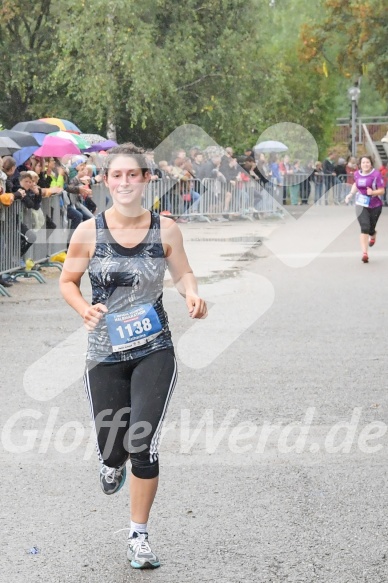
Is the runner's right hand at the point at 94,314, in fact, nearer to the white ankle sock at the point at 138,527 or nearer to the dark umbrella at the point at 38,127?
the white ankle sock at the point at 138,527

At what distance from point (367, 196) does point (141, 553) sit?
47.8 ft

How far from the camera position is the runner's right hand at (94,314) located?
4758 millimetres

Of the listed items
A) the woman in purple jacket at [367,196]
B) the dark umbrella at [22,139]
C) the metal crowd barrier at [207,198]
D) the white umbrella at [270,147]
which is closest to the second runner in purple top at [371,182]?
the woman in purple jacket at [367,196]

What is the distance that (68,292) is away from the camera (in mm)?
5098

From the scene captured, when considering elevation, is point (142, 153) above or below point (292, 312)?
above

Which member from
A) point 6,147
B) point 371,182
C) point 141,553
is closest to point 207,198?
point 371,182

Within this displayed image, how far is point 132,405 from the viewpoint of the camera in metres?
4.93

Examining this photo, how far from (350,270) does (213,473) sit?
12.0 metres

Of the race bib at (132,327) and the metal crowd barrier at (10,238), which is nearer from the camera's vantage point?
the race bib at (132,327)

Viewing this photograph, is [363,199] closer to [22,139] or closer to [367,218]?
[367,218]

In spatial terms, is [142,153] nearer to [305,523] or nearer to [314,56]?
[305,523]

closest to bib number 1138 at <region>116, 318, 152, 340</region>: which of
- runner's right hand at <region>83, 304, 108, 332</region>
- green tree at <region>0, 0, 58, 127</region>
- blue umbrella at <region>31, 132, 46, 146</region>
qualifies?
runner's right hand at <region>83, 304, 108, 332</region>

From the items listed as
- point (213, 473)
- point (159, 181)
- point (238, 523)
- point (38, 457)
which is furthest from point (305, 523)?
point (159, 181)

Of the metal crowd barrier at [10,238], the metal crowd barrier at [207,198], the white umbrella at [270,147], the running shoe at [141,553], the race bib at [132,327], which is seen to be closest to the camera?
the running shoe at [141,553]
